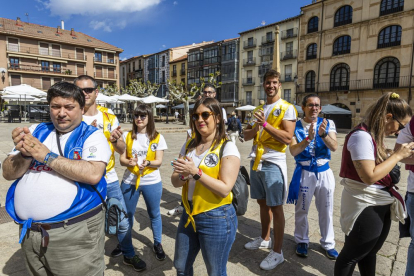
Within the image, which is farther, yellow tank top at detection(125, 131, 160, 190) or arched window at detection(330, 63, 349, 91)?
arched window at detection(330, 63, 349, 91)

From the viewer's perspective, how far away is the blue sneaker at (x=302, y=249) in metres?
2.91

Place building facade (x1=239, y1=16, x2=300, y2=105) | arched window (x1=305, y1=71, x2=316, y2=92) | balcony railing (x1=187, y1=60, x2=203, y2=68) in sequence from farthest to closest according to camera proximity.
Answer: balcony railing (x1=187, y1=60, x2=203, y2=68) → building facade (x1=239, y1=16, x2=300, y2=105) → arched window (x1=305, y1=71, x2=316, y2=92)

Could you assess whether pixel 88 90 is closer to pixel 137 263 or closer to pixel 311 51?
pixel 137 263

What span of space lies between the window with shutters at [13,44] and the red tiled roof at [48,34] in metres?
1.09

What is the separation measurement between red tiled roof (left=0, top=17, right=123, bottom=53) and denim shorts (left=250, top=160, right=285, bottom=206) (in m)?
48.5

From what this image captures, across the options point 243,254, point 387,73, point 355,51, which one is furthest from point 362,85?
point 243,254

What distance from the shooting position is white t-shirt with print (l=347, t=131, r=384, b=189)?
1.81 meters

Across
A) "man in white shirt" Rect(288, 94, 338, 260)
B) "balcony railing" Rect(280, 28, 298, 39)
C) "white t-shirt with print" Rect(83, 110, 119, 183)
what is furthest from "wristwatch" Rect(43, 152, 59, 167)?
"balcony railing" Rect(280, 28, 298, 39)

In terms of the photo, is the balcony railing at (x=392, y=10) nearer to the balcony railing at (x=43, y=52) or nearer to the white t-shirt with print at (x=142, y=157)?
the white t-shirt with print at (x=142, y=157)

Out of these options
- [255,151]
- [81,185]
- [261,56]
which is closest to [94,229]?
[81,185]

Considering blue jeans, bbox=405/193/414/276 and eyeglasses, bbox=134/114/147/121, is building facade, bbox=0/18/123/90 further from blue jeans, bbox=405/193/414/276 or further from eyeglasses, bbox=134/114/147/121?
blue jeans, bbox=405/193/414/276

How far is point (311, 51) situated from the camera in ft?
98.1

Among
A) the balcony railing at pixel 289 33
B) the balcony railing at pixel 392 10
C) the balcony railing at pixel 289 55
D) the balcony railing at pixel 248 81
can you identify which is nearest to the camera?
the balcony railing at pixel 392 10

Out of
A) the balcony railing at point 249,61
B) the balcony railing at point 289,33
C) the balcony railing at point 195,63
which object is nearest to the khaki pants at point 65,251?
the balcony railing at point 289,33
